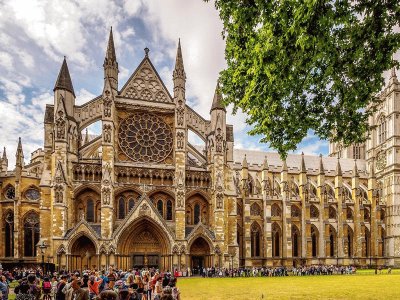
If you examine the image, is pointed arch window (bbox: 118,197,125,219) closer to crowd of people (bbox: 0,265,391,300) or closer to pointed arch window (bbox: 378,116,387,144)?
crowd of people (bbox: 0,265,391,300)

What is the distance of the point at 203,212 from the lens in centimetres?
3562

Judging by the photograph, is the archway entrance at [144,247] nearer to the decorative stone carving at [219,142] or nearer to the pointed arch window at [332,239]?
the decorative stone carving at [219,142]

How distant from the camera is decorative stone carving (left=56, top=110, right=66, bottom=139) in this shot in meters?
31.5

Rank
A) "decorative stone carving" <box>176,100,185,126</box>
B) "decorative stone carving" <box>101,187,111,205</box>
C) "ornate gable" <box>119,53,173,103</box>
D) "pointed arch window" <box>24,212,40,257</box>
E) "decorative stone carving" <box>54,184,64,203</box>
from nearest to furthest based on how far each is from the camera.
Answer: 1. "decorative stone carving" <box>54,184,64,203</box>
2. "decorative stone carving" <box>101,187,111,205</box>
3. "decorative stone carving" <box>176,100,185,126</box>
4. "ornate gable" <box>119,53,173,103</box>
5. "pointed arch window" <box>24,212,40,257</box>

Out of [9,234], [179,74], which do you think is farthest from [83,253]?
[179,74]

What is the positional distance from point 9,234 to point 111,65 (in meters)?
20.2

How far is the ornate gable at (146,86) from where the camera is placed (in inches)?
1420

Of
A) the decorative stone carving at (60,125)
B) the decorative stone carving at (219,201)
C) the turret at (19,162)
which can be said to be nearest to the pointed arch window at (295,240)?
the decorative stone carving at (219,201)

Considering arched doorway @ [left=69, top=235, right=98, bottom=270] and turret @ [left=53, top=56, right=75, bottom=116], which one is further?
turret @ [left=53, top=56, right=75, bottom=116]

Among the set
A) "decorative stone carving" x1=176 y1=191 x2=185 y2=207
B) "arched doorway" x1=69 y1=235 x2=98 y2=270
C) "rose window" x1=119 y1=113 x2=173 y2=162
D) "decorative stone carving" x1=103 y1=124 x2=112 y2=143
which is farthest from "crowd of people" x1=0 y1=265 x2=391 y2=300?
"decorative stone carving" x1=103 y1=124 x2=112 y2=143

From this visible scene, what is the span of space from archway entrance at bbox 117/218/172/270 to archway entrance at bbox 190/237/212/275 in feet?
9.33

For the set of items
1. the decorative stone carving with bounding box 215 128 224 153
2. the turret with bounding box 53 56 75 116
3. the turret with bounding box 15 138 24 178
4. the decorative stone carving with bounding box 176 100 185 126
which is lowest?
the turret with bounding box 15 138 24 178

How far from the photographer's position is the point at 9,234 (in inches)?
1513

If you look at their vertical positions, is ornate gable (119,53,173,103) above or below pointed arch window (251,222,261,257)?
above
